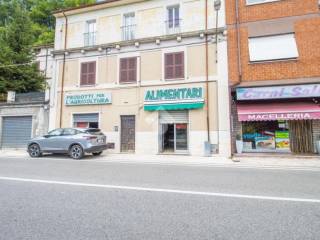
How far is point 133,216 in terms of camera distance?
3.57 meters

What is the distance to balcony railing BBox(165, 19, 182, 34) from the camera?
14333mm

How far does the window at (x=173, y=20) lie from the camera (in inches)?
567

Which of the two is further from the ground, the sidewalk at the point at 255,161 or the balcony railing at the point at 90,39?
the balcony railing at the point at 90,39

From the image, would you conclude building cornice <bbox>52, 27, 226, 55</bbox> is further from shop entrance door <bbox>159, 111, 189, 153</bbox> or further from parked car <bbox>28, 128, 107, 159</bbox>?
parked car <bbox>28, 128, 107, 159</bbox>

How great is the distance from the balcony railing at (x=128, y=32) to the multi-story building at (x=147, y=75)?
7cm

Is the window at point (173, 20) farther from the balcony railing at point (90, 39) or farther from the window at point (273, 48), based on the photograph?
the balcony railing at point (90, 39)

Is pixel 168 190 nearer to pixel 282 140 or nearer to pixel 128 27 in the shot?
pixel 282 140

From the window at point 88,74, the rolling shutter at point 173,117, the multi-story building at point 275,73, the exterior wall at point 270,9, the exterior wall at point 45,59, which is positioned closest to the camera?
the multi-story building at point 275,73

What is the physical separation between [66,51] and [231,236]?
16756mm

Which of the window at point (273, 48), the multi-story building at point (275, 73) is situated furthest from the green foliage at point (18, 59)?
the window at point (273, 48)

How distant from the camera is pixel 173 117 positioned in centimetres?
1373

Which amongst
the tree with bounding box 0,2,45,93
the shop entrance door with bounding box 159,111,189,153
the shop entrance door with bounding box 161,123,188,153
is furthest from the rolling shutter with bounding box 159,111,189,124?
the tree with bounding box 0,2,45,93

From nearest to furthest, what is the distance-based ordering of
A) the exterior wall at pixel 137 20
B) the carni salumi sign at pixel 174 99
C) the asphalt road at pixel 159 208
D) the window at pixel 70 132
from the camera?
the asphalt road at pixel 159 208 < the window at pixel 70 132 < the carni salumi sign at pixel 174 99 < the exterior wall at pixel 137 20

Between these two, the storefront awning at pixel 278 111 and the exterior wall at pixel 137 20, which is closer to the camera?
the storefront awning at pixel 278 111
